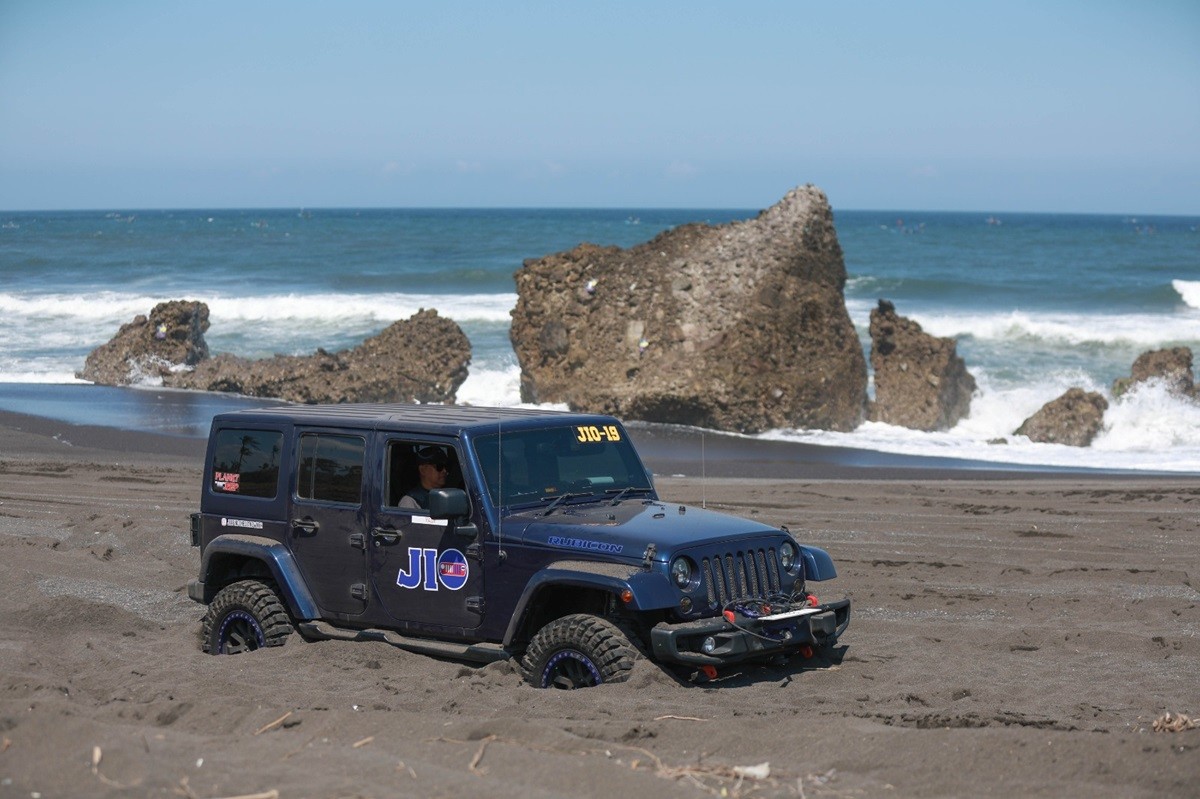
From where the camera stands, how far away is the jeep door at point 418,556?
7.66m

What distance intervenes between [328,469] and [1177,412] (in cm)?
2034

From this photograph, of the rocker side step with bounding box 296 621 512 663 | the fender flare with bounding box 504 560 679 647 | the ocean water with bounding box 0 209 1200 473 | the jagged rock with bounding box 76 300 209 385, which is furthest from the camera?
the jagged rock with bounding box 76 300 209 385

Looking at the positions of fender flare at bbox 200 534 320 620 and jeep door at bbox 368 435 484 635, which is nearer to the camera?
jeep door at bbox 368 435 484 635

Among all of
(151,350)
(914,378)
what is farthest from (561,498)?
(151,350)

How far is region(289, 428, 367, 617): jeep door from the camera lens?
26.5 feet

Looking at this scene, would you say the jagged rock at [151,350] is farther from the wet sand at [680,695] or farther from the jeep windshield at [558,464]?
the jeep windshield at [558,464]

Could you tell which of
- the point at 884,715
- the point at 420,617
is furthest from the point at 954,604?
the point at 420,617

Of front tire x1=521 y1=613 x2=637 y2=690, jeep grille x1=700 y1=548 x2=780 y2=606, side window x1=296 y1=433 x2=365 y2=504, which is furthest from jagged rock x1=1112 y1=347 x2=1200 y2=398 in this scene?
front tire x1=521 y1=613 x2=637 y2=690

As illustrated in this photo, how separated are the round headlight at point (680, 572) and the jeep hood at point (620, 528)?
83mm

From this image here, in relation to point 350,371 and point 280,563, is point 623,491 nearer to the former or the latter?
point 280,563

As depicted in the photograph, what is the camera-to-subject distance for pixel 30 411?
23.2m

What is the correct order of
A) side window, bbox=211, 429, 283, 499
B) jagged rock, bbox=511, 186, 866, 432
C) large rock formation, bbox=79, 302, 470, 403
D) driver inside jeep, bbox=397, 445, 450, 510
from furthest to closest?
large rock formation, bbox=79, 302, 470, 403 < jagged rock, bbox=511, 186, 866, 432 < side window, bbox=211, 429, 283, 499 < driver inside jeep, bbox=397, 445, 450, 510

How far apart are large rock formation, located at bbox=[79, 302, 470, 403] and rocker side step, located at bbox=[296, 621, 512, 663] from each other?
1696cm

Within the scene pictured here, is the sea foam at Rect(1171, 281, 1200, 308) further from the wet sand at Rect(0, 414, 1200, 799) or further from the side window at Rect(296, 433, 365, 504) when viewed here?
the side window at Rect(296, 433, 365, 504)
